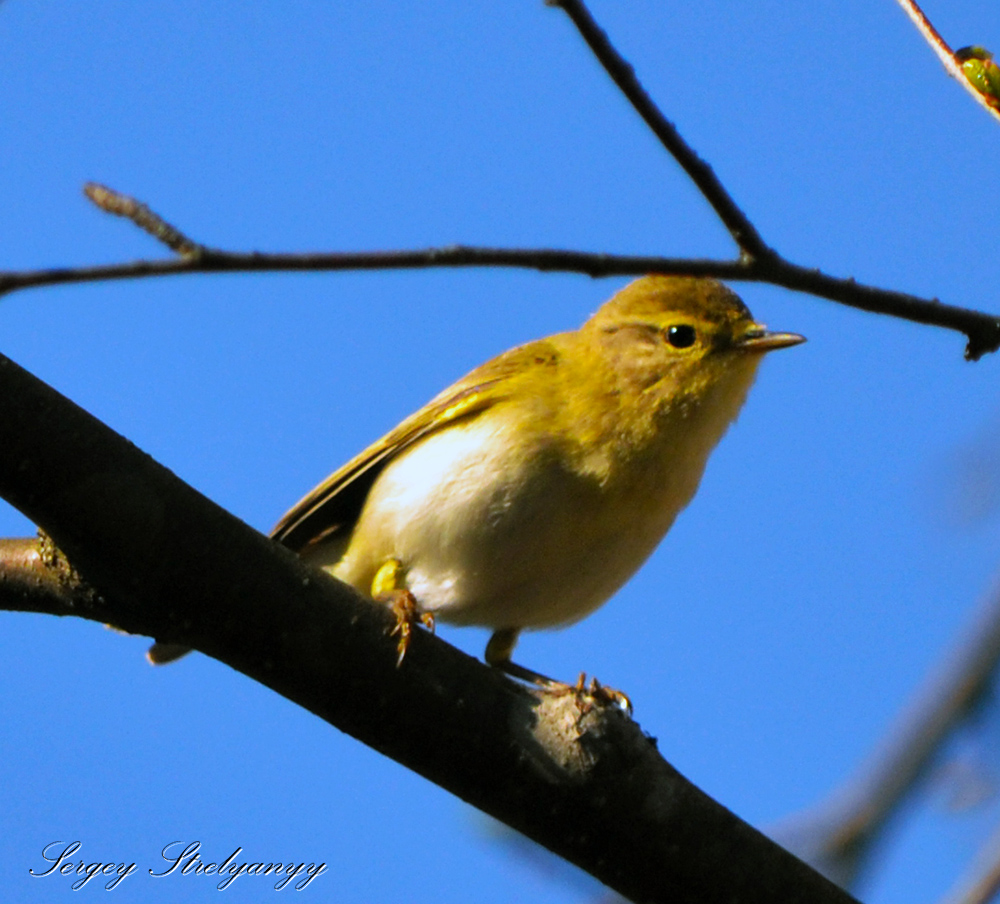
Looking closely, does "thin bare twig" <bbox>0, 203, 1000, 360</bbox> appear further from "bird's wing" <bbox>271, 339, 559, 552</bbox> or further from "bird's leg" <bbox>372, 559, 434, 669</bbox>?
"bird's wing" <bbox>271, 339, 559, 552</bbox>

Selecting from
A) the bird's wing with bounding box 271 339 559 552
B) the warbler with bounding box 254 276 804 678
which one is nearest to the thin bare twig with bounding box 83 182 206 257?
the warbler with bounding box 254 276 804 678

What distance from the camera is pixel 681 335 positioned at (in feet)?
17.1

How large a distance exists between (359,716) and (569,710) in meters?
0.57

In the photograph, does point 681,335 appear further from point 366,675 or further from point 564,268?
point 564,268

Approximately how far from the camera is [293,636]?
121 inches

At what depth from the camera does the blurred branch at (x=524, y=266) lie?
76.7 inches

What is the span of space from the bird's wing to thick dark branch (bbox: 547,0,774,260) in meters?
2.72

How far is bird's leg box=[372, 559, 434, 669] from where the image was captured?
3.21 metres

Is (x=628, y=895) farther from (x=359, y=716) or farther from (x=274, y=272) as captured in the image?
(x=274, y=272)

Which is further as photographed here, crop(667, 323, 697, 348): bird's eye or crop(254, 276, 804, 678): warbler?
crop(667, 323, 697, 348): bird's eye

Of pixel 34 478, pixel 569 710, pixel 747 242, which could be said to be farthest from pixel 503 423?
pixel 747 242

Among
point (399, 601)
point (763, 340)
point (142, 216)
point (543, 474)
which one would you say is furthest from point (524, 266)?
point (763, 340)

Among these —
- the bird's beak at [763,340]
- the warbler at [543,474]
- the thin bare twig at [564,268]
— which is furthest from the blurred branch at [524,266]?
the bird's beak at [763,340]

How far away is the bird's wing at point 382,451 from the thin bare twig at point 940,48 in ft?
8.47
